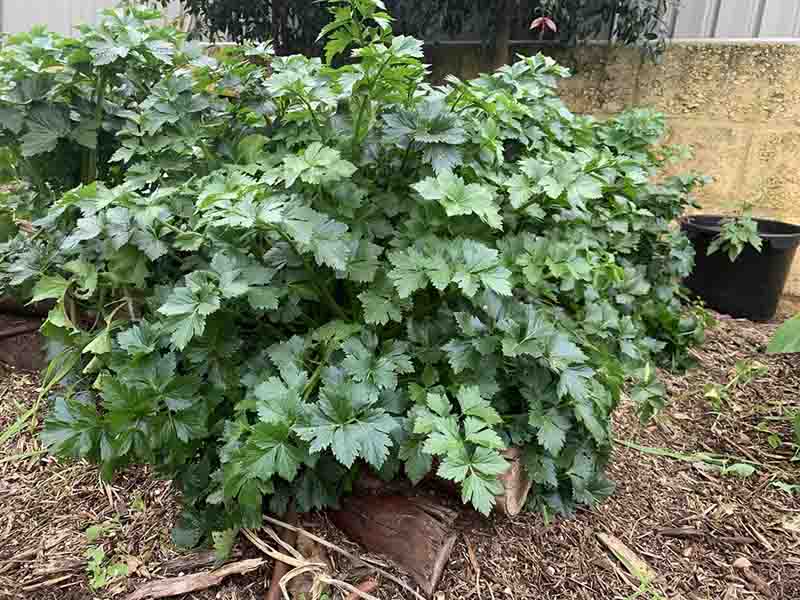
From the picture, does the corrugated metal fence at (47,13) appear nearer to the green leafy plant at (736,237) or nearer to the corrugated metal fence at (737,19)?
the corrugated metal fence at (737,19)

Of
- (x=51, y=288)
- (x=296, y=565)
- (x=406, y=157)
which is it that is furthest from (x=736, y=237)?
(x=51, y=288)

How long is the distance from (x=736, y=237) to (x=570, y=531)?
2001mm

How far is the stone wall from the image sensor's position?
349cm

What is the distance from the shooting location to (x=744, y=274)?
319 centimetres

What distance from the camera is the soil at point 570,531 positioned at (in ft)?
4.83

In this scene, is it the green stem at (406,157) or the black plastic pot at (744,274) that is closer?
the green stem at (406,157)

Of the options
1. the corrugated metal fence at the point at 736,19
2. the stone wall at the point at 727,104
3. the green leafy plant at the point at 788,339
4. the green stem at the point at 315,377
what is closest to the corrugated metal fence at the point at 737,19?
the corrugated metal fence at the point at 736,19

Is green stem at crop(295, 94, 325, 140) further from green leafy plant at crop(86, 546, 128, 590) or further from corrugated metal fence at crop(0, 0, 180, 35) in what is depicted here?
corrugated metal fence at crop(0, 0, 180, 35)

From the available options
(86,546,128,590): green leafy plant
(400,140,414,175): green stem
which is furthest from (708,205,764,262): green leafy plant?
(86,546,128,590): green leafy plant

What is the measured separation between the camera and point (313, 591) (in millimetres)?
1376

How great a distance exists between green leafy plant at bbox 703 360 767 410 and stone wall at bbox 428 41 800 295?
132 centimetres

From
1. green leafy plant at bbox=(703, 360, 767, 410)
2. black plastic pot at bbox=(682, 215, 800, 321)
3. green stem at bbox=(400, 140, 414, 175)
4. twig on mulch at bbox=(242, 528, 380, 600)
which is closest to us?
twig on mulch at bbox=(242, 528, 380, 600)

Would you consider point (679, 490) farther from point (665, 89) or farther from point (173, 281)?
point (665, 89)

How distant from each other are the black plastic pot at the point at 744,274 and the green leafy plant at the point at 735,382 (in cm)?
69
